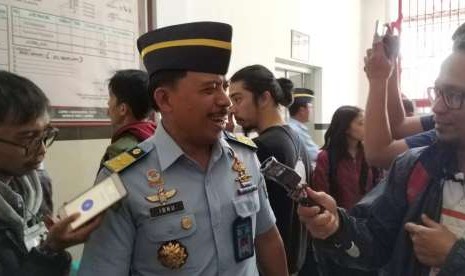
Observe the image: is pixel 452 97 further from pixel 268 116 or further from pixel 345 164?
pixel 345 164

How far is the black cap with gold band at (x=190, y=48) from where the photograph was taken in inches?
43.0

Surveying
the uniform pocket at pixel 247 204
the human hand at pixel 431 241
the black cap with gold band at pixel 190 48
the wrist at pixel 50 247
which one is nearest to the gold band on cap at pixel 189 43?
the black cap with gold band at pixel 190 48

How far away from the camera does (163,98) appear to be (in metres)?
1.14

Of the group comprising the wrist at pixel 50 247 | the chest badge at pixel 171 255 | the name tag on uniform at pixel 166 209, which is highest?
the name tag on uniform at pixel 166 209

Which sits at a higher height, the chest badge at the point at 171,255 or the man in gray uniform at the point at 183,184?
the man in gray uniform at the point at 183,184

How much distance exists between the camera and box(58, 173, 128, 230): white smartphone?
87 cm

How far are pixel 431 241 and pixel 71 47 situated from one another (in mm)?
1892

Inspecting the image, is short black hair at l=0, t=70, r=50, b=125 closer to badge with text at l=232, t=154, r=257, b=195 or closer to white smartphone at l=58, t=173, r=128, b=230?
white smartphone at l=58, t=173, r=128, b=230

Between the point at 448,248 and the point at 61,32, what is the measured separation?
1.94 m

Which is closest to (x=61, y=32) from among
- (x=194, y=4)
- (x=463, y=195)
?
(x=194, y=4)

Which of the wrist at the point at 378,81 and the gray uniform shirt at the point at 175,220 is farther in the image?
the wrist at the point at 378,81

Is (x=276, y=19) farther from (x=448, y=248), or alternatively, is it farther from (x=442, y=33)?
(x=448, y=248)

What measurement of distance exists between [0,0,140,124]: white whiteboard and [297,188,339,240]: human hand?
1496 mm

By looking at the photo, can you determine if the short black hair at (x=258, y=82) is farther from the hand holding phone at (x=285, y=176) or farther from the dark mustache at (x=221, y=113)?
the hand holding phone at (x=285, y=176)
